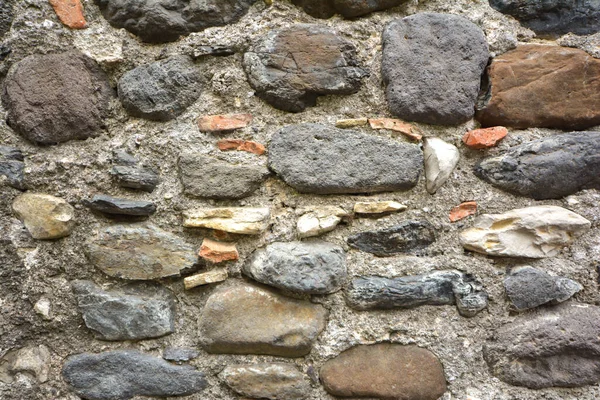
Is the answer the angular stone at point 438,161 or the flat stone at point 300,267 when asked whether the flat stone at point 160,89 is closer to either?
the flat stone at point 300,267

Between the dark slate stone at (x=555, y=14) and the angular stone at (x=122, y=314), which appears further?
the dark slate stone at (x=555, y=14)

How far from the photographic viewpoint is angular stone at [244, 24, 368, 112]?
99 cm

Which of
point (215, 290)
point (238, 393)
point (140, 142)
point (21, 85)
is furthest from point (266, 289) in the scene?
point (21, 85)

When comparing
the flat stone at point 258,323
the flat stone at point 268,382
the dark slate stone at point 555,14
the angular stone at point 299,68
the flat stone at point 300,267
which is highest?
the dark slate stone at point 555,14

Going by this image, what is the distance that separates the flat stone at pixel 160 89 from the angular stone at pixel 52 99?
0.23ft

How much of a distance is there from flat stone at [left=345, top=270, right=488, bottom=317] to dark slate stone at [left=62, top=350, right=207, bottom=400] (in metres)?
0.34

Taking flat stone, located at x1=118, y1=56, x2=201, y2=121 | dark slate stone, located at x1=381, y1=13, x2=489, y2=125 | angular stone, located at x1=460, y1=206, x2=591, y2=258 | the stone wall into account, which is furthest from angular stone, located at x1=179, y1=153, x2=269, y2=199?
angular stone, located at x1=460, y1=206, x2=591, y2=258

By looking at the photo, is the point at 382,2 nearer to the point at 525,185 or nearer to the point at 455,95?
the point at 455,95

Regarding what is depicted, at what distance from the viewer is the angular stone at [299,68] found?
3.25 feet

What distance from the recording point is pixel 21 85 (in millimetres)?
971

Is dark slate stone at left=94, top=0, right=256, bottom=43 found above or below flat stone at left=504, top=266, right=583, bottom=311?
above

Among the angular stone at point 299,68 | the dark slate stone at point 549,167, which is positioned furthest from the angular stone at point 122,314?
the dark slate stone at point 549,167

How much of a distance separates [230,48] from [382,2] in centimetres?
33

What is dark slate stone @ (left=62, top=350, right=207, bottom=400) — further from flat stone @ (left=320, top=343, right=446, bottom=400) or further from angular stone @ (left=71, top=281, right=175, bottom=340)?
flat stone @ (left=320, top=343, right=446, bottom=400)
